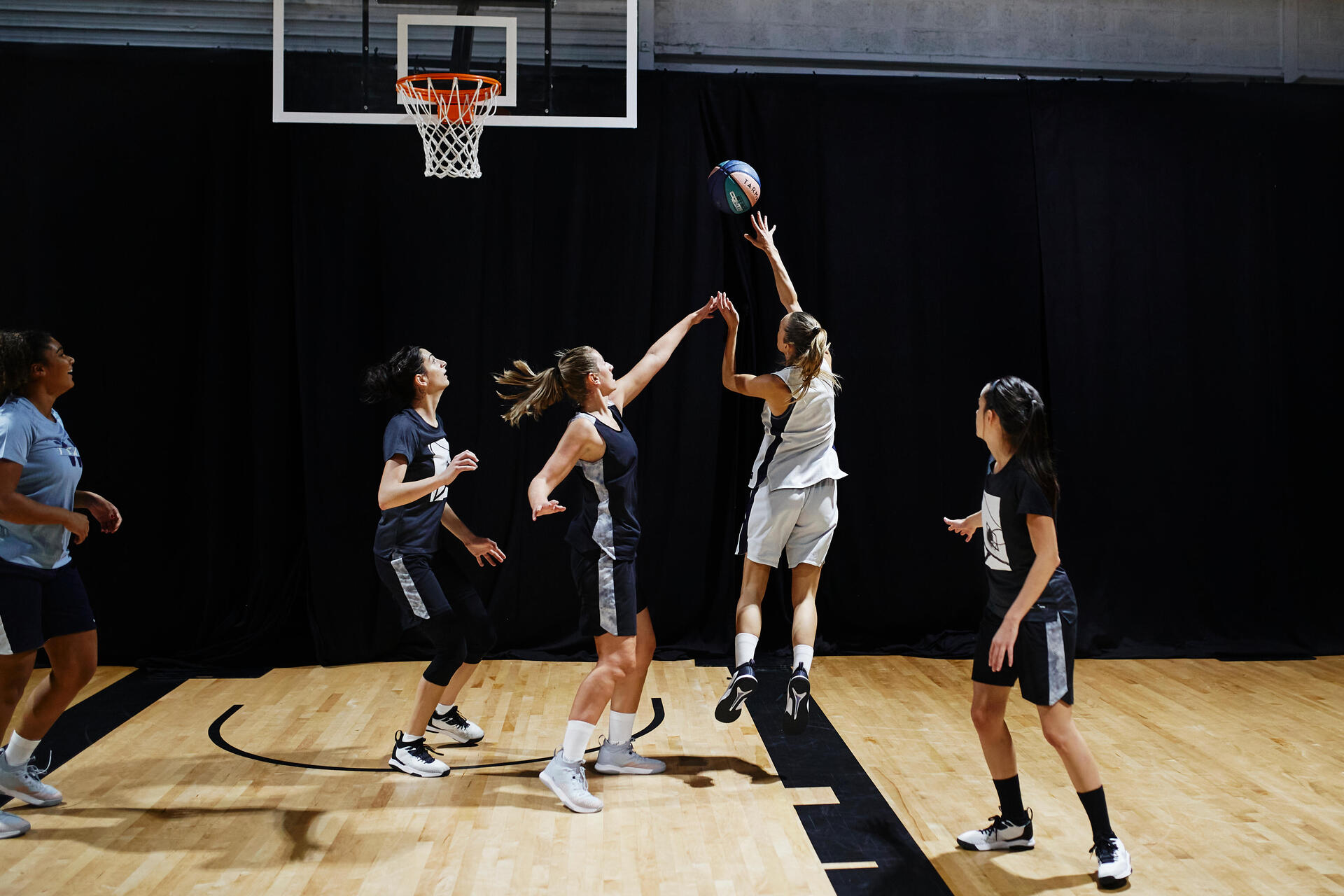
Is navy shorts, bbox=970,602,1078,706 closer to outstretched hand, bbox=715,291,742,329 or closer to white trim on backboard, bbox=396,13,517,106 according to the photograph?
outstretched hand, bbox=715,291,742,329

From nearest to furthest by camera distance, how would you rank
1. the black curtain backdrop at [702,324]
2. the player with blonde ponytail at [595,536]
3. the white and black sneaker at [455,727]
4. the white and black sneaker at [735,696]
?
the player with blonde ponytail at [595,536]
the white and black sneaker at [735,696]
the white and black sneaker at [455,727]
the black curtain backdrop at [702,324]

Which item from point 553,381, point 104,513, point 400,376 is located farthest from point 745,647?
point 104,513

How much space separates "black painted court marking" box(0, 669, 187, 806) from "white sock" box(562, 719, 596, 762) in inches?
75.5

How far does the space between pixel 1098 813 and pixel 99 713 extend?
423cm

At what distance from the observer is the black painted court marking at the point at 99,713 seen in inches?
168

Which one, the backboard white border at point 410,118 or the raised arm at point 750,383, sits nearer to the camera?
the raised arm at point 750,383

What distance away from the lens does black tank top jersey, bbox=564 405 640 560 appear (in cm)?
372

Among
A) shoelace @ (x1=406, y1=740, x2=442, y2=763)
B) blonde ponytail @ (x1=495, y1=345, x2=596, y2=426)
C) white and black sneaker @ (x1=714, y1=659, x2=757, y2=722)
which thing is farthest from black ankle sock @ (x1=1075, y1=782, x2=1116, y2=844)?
shoelace @ (x1=406, y1=740, x2=442, y2=763)

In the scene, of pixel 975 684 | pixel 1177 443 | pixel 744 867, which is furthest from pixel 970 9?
pixel 744 867

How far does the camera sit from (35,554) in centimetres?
341

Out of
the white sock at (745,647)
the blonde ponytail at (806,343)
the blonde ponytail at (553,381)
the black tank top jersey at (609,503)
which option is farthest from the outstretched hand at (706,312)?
the white sock at (745,647)

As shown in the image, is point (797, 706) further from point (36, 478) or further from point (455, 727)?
point (36, 478)

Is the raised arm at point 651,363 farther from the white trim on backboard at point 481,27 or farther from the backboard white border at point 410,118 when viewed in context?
the white trim on backboard at point 481,27

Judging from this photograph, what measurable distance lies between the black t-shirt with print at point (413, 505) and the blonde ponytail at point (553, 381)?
371 millimetres
